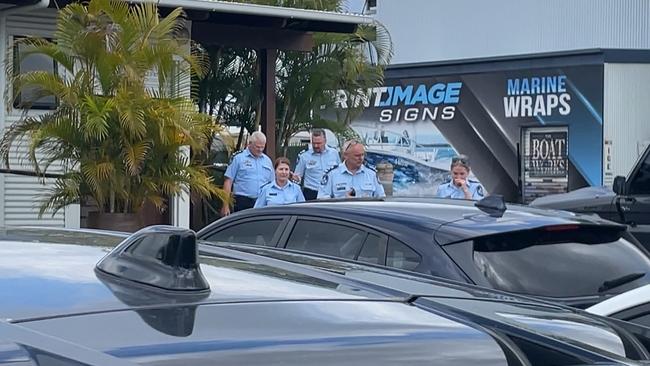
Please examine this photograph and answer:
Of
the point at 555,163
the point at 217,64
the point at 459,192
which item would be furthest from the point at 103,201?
the point at 555,163

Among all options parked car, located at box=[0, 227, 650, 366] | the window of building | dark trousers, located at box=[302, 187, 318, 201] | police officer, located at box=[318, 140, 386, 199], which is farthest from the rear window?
the window of building

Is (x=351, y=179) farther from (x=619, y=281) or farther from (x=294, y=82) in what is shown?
(x=294, y=82)

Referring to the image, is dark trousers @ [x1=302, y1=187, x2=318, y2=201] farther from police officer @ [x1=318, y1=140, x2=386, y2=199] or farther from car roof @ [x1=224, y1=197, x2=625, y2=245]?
car roof @ [x1=224, y1=197, x2=625, y2=245]

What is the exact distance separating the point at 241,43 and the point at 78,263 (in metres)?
13.4

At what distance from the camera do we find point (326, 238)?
6.19m

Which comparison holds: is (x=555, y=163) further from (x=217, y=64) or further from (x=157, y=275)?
(x=157, y=275)

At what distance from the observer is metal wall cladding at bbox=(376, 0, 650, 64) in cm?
2916

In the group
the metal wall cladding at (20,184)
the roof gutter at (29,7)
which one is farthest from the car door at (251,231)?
the metal wall cladding at (20,184)

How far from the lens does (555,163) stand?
23.8 metres

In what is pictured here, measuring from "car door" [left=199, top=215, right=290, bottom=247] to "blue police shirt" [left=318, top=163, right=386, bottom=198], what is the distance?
3.72 metres

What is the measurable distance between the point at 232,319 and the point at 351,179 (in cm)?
884

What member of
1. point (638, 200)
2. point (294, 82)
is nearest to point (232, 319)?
point (638, 200)

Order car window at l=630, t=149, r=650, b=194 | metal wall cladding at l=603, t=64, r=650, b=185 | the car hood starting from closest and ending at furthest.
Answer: car window at l=630, t=149, r=650, b=194 < the car hood < metal wall cladding at l=603, t=64, r=650, b=185

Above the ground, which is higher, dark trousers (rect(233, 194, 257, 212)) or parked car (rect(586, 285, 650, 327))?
dark trousers (rect(233, 194, 257, 212))
